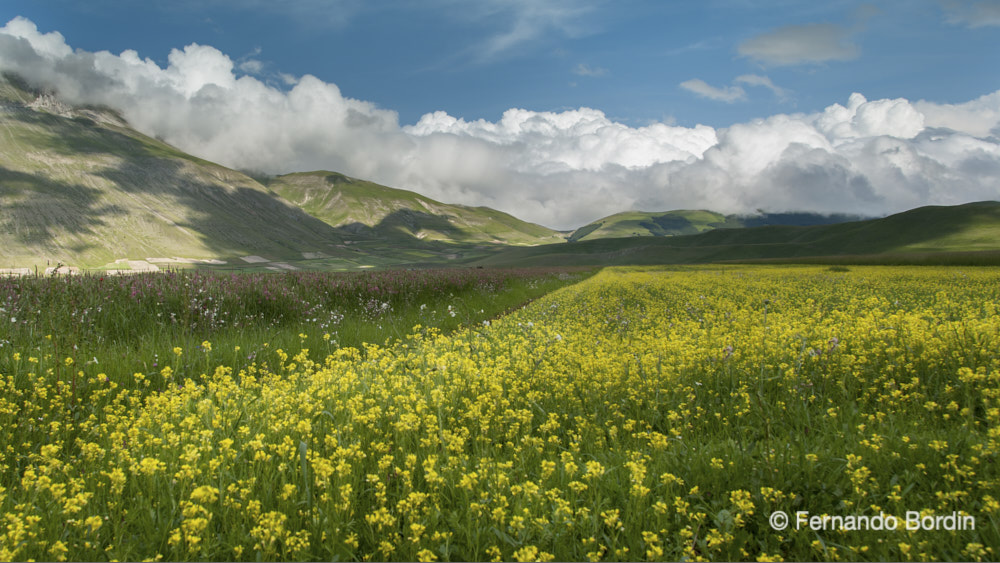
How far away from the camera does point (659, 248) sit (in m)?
152

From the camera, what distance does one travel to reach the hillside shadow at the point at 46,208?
455 ft

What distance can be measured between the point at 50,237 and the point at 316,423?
A: 192833 mm

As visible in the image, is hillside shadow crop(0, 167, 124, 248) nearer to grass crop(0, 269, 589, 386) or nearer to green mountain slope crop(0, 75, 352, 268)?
green mountain slope crop(0, 75, 352, 268)

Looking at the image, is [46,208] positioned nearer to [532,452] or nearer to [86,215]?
[86,215]

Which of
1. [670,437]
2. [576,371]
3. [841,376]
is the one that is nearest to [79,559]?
[670,437]

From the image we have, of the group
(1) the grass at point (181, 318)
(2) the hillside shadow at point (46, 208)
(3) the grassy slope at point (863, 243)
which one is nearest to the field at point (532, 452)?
(1) the grass at point (181, 318)

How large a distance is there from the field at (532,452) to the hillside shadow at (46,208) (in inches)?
7322

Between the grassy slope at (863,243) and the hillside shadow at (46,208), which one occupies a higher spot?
the hillside shadow at (46,208)

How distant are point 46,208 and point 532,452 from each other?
685ft

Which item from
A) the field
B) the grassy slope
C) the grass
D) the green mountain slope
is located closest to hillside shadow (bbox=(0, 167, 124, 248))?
the green mountain slope

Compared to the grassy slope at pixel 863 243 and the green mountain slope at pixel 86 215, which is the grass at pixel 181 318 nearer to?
the grassy slope at pixel 863 243

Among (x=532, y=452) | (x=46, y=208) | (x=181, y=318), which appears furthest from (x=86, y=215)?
(x=532, y=452)

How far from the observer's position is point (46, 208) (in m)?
150

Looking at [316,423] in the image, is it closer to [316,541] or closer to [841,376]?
[316,541]
